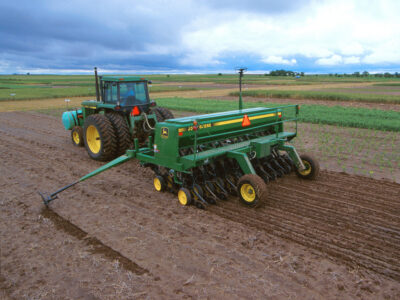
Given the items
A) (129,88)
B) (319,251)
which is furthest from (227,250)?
(129,88)

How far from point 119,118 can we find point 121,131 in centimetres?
34

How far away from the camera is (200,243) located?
14.5ft

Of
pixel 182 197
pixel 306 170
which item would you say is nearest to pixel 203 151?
pixel 182 197

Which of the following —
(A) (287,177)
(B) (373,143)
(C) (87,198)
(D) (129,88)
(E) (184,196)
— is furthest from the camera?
(B) (373,143)

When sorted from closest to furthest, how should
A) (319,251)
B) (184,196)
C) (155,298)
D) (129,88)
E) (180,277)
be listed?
1. (155,298)
2. (180,277)
3. (319,251)
4. (184,196)
5. (129,88)

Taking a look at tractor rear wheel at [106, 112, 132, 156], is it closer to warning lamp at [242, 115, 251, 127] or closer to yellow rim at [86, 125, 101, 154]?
yellow rim at [86, 125, 101, 154]

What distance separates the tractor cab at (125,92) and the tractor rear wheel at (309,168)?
4.31 metres

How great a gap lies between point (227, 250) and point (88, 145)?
593 centimetres

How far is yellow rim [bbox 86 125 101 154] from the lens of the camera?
8645 millimetres

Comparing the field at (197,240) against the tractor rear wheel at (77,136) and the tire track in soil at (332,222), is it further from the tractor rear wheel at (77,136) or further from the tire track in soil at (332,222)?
the tractor rear wheel at (77,136)

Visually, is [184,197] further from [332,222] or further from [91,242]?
[332,222]

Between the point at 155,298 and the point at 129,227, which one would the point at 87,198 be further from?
the point at 155,298

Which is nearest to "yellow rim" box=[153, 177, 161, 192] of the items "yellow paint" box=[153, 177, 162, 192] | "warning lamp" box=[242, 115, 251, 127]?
"yellow paint" box=[153, 177, 162, 192]

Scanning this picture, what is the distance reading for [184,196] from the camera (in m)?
5.68
